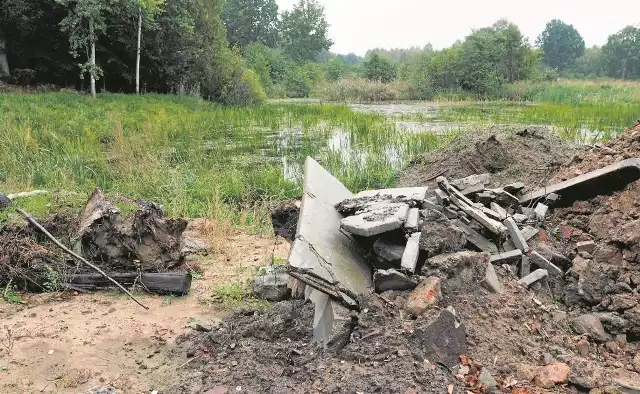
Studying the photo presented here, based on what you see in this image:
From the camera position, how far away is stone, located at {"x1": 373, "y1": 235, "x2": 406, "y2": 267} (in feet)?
12.2

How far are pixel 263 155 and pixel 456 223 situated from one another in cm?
797

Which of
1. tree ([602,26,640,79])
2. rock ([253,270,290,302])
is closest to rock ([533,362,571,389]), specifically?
rock ([253,270,290,302])

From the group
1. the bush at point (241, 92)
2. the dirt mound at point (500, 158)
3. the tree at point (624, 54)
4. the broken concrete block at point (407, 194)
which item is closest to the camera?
the broken concrete block at point (407, 194)

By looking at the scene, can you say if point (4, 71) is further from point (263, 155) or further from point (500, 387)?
point (500, 387)

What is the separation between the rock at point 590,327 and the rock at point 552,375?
0.55 m

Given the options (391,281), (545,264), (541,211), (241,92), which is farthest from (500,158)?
(241,92)

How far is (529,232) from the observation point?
440cm

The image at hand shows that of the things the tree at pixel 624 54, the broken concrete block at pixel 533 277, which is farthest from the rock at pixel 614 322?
the tree at pixel 624 54

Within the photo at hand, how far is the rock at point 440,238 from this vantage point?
374cm

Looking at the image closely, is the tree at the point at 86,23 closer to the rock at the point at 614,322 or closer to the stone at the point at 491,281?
the stone at the point at 491,281

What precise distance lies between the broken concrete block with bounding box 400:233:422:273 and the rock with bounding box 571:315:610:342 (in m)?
1.12

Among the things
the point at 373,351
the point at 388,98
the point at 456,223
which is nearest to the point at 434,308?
the point at 373,351

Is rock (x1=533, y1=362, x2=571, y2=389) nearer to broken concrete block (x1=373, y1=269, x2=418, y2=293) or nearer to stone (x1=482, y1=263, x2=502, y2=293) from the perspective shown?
stone (x1=482, y1=263, x2=502, y2=293)

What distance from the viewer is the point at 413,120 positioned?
61.6 ft
